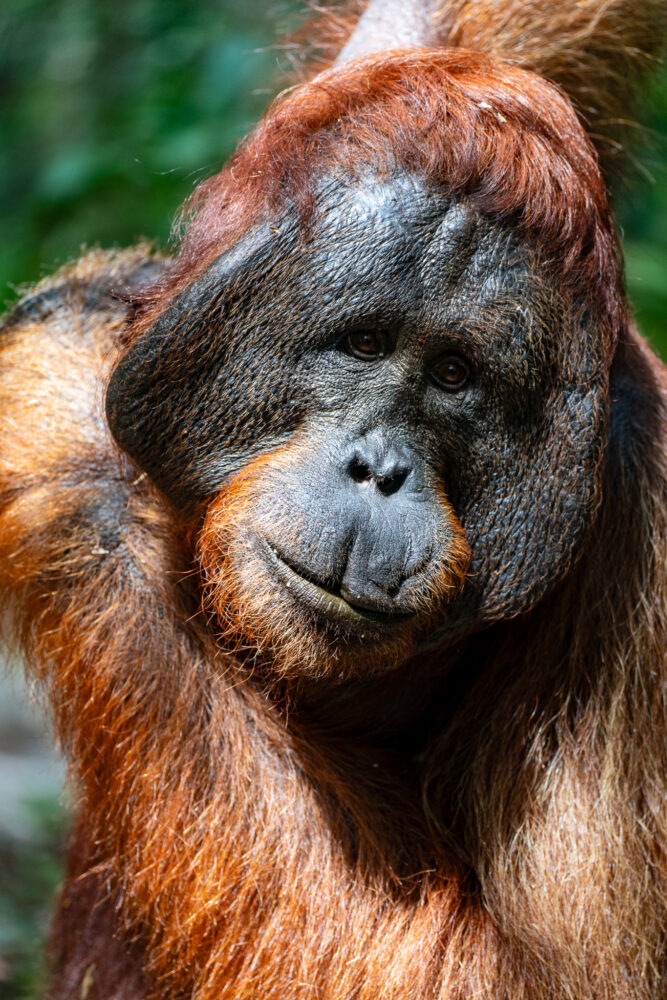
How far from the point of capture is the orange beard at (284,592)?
7.74ft

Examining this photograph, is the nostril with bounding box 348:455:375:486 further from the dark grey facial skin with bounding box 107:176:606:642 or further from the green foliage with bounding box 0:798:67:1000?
the green foliage with bounding box 0:798:67:1000

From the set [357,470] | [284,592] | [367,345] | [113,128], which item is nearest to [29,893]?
[284,592]

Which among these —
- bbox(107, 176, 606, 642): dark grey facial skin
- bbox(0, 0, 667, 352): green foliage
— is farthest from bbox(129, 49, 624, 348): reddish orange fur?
bbox(0, 0, 667, 352): green foliage

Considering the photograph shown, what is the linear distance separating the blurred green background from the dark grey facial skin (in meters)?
2.23

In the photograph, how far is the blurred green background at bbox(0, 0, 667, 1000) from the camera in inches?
188

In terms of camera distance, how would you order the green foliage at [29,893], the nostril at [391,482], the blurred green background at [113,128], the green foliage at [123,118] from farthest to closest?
the green foliage at [123,118], the blurred green background at [113,128], the green foliage at [29,893], the nostril at [391,482]

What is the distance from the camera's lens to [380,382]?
2375 millimetres

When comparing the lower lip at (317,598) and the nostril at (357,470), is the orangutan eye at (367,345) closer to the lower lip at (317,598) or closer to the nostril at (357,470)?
the nostril at (357,470)

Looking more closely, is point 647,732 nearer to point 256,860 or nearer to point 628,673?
point 628,673

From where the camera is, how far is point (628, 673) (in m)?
2.71

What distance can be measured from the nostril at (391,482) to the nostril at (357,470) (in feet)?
0.05

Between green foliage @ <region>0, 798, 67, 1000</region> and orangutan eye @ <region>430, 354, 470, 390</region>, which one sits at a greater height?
orangutan eye @ <region>430, 354, 470, 390</region>

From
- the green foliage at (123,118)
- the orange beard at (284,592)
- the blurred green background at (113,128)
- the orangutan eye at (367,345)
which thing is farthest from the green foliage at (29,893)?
the orangutan eye at (367,345)

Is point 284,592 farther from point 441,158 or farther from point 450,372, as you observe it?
point 441,158
